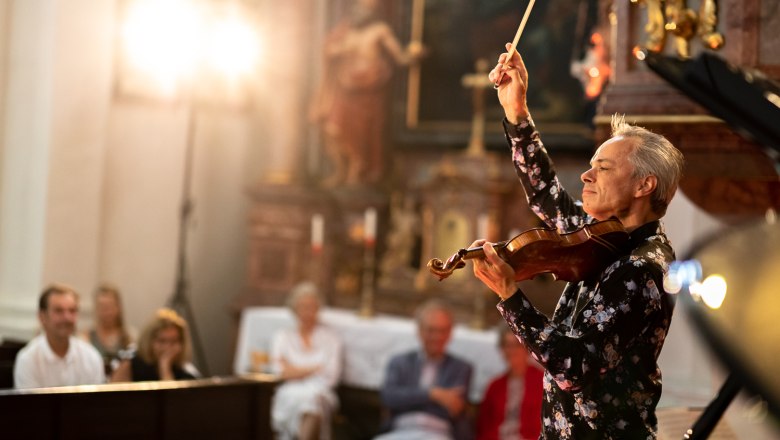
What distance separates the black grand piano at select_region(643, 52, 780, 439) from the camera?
2537mm

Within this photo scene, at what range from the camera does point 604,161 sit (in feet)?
10.3

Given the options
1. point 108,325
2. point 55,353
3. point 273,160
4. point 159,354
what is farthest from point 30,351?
point 273,160

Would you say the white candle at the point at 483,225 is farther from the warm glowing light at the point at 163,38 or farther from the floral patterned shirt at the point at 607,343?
the floral patterned shirt at the point at 607,343

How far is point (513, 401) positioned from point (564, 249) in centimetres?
441

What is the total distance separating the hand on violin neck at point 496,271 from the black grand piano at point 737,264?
41 centimetres

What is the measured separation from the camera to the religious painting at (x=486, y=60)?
9.29 metres

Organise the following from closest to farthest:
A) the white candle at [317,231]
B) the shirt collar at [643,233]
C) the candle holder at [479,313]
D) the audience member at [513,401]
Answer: the shirt collar at [643,233], the audience member at [513,401], the candle holder at [479,313], the white candle at [317,231]

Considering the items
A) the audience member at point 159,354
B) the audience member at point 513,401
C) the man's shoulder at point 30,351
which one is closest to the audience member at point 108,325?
the audience member at point 159,354

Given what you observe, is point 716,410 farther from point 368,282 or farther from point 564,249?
point 368,282

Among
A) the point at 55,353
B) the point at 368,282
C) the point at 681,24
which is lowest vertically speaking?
the point at 55,353

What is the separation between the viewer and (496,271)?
2949 mm

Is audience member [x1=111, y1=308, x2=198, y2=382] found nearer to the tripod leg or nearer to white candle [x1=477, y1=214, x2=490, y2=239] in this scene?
white candle [x1=477, y1=214, x2=490, y2=239]

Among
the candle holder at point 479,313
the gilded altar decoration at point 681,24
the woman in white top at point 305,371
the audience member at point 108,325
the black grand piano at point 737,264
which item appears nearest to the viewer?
the black grand piano at point 737,264

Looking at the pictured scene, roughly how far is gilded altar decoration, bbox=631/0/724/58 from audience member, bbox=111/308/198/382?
10.8 ft
